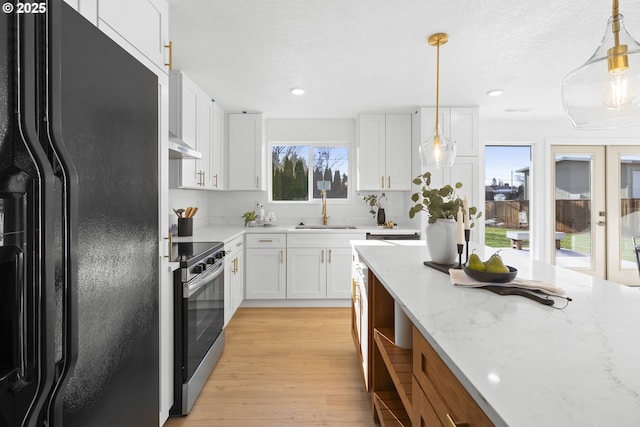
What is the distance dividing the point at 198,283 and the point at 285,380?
93 centimetres

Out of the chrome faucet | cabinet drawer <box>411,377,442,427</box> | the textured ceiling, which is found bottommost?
cabinet drawer <box>411,377,442,427</box>

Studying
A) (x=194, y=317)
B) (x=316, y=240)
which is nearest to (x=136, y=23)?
(x=194, y=317)

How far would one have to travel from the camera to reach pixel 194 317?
204 cm

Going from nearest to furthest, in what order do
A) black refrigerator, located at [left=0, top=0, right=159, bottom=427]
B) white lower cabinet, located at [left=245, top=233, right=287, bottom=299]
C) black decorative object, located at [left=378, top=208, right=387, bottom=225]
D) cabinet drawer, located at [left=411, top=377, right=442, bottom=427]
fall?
black refrigerator, located at [left=0, top=0, right=159, bottom=427], cabinet drawer, located at [left=411, top=377, right=442, bottom=427], white lower cabinet, located at [left=245, top=233, right=287, bottom=299], black decorative object, located at [left=378, top=208, right=387, bottom=225]

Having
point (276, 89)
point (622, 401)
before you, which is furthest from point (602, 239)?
point (622, 401)

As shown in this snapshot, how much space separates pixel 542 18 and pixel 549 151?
3.14m

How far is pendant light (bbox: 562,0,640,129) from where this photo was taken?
1.02 m

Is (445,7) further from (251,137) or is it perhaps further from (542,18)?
(251,137)

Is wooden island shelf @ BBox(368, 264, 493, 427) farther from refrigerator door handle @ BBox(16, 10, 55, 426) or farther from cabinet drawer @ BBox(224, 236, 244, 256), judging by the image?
cabinet drawer @ BBox(224, 236, 244, 256)

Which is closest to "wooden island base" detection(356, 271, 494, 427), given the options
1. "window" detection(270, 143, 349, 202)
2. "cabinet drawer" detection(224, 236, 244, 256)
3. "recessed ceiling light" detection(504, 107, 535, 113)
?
"cabinet drawer" detection(224, 236, 244, 256)

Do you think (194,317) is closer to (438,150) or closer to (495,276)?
(495,276)

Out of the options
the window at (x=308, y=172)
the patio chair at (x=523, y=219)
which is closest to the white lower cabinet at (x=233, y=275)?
the window at (x=308, y=172)

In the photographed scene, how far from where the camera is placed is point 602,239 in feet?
15.4

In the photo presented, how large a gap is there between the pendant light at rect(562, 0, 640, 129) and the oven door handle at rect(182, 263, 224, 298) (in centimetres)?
191
